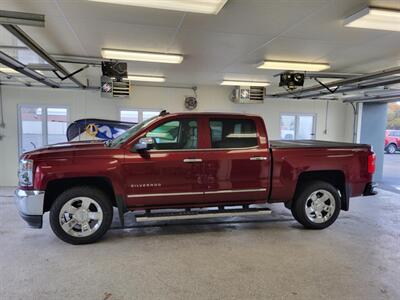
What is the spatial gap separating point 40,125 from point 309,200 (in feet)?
25.0

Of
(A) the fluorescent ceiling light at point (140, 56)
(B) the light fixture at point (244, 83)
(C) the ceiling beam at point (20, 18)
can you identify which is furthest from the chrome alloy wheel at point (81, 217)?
(B) the light fixture at point (244, 83)

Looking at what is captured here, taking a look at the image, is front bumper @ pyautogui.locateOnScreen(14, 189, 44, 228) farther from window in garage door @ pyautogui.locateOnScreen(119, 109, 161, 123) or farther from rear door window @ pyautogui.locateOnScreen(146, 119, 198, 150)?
window in garage door @ pyautogui.locateOnScreen(119, 109, 161, 123)

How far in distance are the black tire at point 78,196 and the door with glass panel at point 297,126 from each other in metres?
7.43

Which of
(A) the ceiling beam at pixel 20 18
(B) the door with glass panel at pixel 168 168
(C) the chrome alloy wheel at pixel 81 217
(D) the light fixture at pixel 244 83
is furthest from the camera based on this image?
(D) the light fixture at pixel 244 83

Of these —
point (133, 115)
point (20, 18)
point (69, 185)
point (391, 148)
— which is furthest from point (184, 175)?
point (391, 148)

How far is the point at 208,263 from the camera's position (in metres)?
3.45

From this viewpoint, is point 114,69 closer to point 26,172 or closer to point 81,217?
point 26,172

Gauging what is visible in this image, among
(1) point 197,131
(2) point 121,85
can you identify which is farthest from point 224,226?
(2) point 121,85

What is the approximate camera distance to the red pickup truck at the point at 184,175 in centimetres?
385

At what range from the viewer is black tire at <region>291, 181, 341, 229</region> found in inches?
181

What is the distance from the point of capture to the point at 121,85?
7762 millimetres

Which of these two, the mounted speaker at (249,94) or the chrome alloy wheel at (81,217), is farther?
the mounted speaker at (249,94)

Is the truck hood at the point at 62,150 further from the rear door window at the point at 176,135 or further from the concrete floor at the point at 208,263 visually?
the concrete floor at the point at 208,263

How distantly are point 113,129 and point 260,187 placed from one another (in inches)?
215
